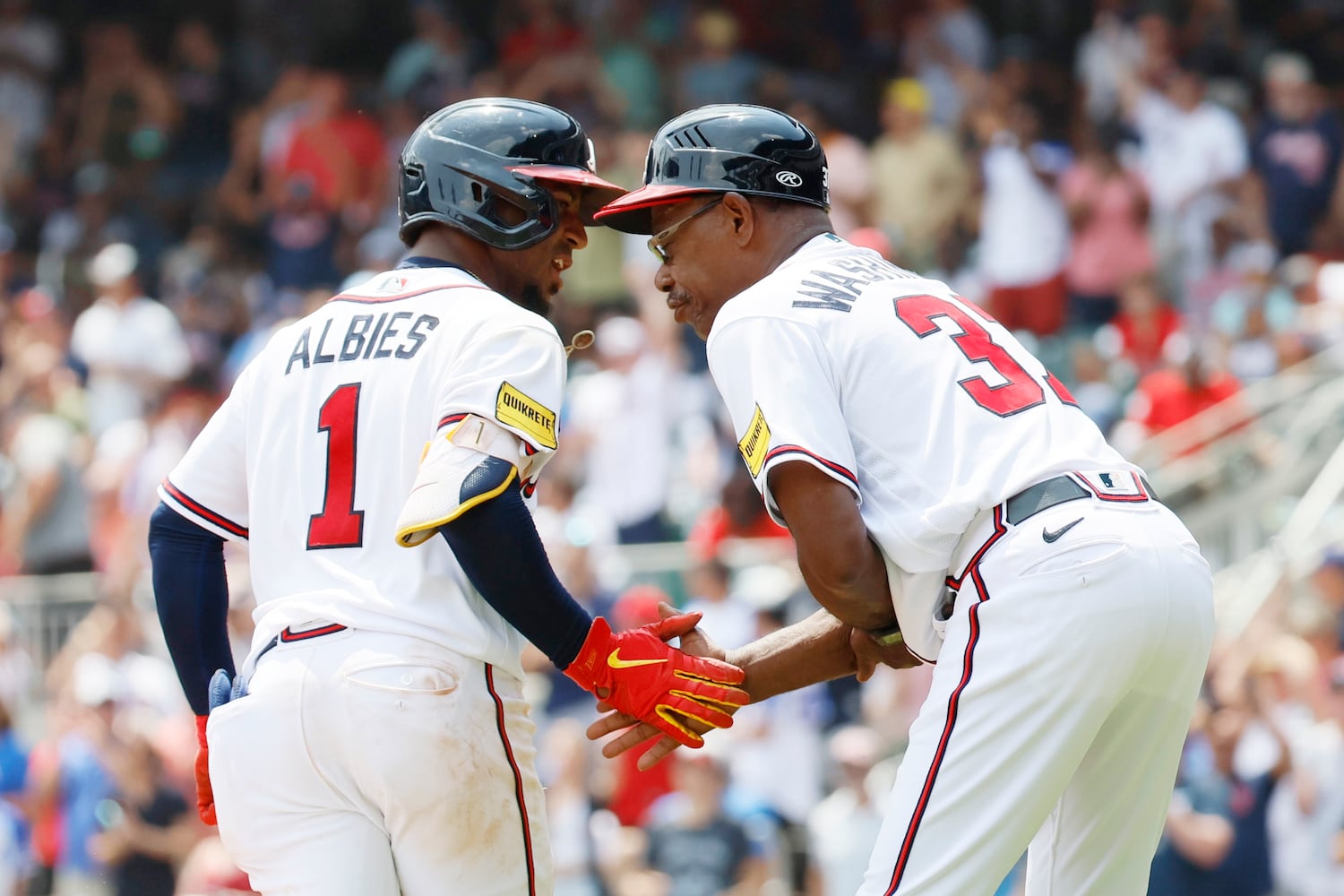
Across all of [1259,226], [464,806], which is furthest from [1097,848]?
[1259,226]

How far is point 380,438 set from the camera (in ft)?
13.3

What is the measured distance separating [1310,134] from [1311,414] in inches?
120

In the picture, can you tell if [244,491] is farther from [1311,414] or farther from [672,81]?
[672,81]

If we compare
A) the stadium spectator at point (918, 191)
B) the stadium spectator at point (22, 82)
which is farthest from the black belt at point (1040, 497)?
the stadium spectator at point (22, 82)

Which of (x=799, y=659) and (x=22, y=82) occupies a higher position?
(x=799, y=659)

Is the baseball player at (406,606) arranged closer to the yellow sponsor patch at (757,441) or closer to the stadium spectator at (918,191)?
the yellow sponsor patch at (757,441)

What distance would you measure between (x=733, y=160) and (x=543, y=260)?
555 millimetres

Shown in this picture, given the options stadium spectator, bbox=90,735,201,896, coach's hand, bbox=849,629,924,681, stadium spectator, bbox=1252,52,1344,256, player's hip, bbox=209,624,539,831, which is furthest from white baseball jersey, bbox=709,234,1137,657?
stadium spectator, bbox=1252,52,1344,256

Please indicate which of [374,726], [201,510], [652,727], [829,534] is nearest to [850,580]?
[829,534]

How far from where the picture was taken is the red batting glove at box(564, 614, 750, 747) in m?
4.18

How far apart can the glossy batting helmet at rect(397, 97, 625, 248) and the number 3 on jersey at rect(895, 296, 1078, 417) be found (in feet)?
2.96

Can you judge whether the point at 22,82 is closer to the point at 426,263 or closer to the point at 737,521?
the point at 737,521

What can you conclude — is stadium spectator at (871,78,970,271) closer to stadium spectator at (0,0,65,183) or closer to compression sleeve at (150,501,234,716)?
stadium spectator at (0,0,65,183)

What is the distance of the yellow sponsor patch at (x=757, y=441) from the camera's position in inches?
155
